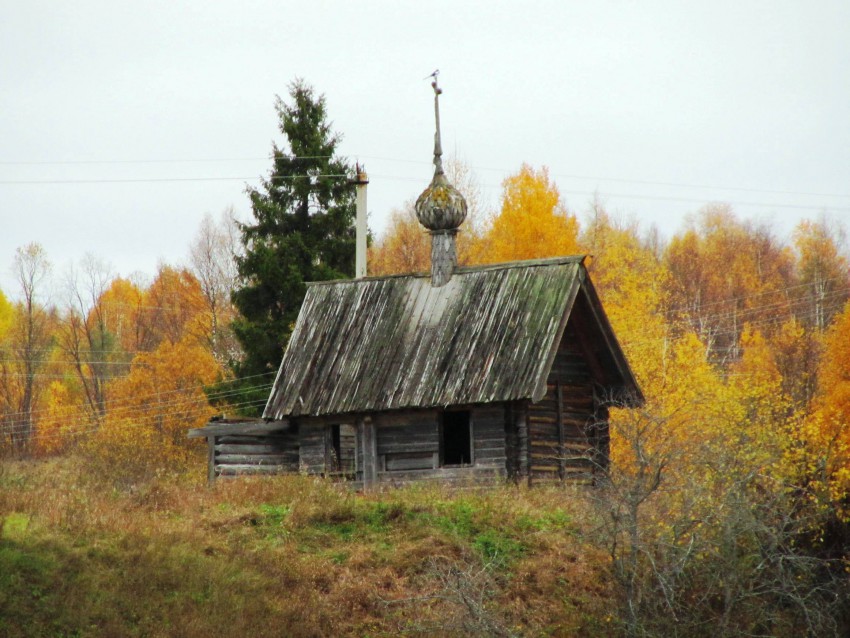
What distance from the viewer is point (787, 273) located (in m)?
76.9

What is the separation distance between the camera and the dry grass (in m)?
19.7

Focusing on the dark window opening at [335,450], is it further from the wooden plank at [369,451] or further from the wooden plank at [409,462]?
the wooden plank at [409,462]

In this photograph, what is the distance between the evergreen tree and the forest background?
13.7 inches

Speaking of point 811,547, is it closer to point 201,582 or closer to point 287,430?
point 201,582

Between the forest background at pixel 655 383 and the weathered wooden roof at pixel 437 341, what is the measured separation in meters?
2.98

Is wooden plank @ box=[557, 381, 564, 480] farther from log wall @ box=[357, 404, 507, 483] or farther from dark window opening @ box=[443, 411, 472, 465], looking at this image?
dark window opening @ box=[443, 411, 472, 465]

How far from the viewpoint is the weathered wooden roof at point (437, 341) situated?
28719mm

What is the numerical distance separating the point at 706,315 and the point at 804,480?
156 feet

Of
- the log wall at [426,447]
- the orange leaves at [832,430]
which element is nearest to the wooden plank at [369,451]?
the log wall at [426,447]

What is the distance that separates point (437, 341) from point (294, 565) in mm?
9409

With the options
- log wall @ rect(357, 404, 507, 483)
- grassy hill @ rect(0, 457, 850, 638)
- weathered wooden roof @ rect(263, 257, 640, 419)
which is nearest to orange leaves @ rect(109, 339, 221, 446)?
weathered wooden roof @ rect(263, 257, 640, 419)

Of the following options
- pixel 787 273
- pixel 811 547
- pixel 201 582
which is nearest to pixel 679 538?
pixel 811 547

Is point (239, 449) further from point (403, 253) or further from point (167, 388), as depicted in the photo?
point (403, 253)

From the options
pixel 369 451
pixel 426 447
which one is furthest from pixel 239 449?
pixel 426 447
